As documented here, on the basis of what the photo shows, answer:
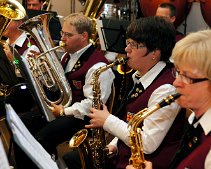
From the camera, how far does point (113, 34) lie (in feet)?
10.4

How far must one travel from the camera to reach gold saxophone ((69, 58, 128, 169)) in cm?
208

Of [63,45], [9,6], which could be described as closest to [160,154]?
[63,45]

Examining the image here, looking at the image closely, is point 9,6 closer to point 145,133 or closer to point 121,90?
point 121,90

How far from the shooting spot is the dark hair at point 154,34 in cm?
178

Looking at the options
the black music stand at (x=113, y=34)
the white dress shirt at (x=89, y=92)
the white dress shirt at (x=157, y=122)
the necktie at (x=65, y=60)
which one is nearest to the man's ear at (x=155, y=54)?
the white dress shirt at (x=157, y=122)

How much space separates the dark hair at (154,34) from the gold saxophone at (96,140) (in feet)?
0.63

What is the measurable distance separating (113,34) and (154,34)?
1427mm

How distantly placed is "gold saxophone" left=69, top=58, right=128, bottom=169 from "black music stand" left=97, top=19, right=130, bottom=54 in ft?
2.98

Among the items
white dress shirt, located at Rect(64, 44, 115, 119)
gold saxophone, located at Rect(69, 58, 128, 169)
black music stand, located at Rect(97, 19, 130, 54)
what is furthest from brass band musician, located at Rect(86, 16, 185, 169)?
black music stand, located at Rect(97, 19, 130, 54)

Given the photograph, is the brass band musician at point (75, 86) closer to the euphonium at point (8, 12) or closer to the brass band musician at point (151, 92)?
the brass band musician at point (151, 92)

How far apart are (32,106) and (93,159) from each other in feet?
3.73

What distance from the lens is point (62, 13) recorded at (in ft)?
20.6

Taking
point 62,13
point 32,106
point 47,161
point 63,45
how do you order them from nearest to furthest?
1. point 47,161
2. point 63,45
3. point 32,106
4. point 62,13

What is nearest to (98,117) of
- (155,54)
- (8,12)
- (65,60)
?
(155,54)
